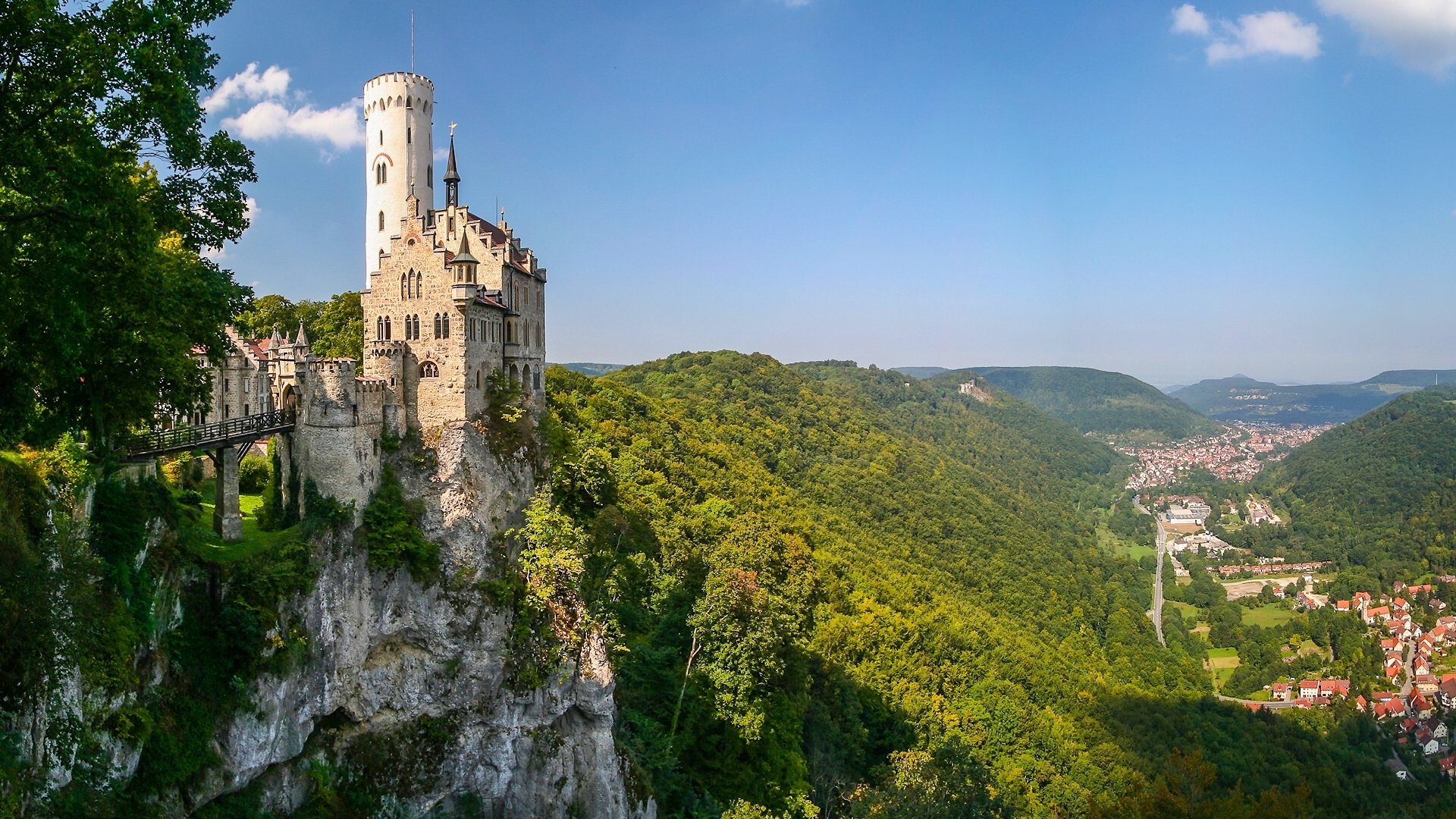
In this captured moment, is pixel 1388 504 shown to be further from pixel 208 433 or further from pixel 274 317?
pixel 208 433

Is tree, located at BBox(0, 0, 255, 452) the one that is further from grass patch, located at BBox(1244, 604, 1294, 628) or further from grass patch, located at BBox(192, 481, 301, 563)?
grass patch, located at BBox(1244, 604, 1294, 628)

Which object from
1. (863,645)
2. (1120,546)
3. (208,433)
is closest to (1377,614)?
(1120,546)

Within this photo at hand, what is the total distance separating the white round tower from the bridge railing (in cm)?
1089

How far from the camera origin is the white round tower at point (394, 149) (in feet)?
116

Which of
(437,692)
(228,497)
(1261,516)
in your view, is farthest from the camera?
(1261,516)

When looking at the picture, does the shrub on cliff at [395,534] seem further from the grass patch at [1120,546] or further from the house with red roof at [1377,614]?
the grass patch at [1120,546]

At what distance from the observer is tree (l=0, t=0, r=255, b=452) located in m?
12.8

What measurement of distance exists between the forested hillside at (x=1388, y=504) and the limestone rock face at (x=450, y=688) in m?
156

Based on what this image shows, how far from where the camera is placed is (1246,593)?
13700 cm

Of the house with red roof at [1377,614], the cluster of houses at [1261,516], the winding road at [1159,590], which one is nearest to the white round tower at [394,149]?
the winding road at [1159,590]

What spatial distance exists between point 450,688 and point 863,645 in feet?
99.8

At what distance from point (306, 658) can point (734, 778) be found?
1932 cm

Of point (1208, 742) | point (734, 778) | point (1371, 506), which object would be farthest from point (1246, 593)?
point (734, 778)

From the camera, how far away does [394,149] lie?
35406 mm
